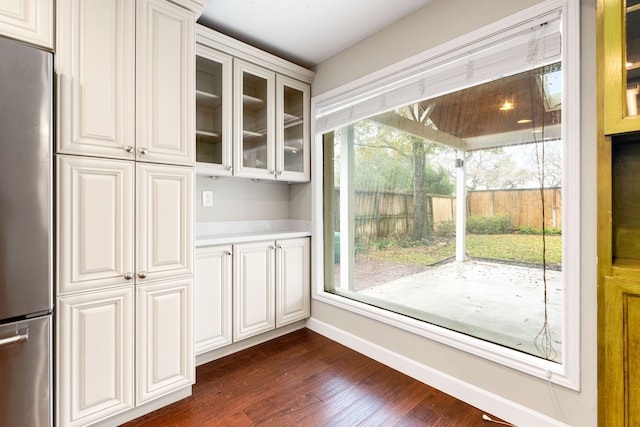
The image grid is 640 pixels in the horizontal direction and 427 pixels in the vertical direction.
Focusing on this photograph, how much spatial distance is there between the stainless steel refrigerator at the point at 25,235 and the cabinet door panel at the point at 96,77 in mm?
190

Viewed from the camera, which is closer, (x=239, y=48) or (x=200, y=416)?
(x=200, y=416)

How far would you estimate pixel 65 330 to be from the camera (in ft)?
4.58

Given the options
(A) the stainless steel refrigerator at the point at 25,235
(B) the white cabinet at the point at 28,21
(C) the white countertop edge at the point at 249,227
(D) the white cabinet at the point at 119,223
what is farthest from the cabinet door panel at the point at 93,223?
(C) the white countertop edge at the point at 249,227

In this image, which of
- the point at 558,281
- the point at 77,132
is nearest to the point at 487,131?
the point at 558,281

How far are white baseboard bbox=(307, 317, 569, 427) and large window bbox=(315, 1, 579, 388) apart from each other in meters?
0.26

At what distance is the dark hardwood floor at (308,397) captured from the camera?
163 cm

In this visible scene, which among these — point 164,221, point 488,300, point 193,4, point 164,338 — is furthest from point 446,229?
point 193,4

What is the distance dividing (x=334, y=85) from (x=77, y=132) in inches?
76.7

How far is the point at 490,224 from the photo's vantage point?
1.81m

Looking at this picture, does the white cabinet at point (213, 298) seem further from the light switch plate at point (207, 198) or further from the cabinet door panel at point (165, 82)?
the cabinet door panel at point (165, 82)

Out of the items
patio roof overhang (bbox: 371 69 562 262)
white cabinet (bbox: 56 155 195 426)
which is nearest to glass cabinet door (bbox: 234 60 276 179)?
white cabinet (bbox: 56 155 195 426)

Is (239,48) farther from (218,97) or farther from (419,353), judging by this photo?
(419,353)

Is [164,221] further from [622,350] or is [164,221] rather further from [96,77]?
[622,350]

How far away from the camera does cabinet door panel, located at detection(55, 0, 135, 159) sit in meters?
1.39
